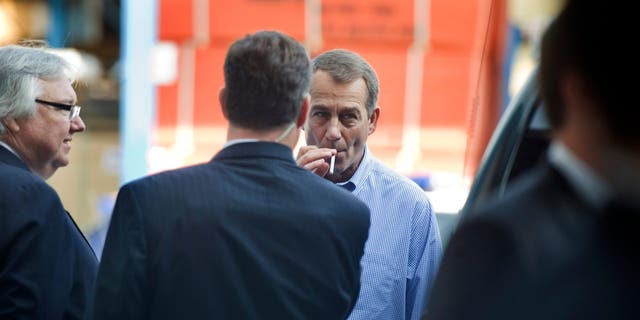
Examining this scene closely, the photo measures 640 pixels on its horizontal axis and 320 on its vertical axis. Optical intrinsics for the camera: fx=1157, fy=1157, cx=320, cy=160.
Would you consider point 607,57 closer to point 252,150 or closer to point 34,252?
point 252,150

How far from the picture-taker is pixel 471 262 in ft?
3.94

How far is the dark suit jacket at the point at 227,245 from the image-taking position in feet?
6.52

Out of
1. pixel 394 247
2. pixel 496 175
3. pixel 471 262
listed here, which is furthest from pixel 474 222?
pixel 394 247

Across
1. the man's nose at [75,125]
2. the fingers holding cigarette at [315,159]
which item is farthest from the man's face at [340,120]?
the man's nose at [75,125]

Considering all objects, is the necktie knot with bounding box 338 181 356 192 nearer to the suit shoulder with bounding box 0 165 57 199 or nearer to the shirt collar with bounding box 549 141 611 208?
the suit shoulder with bounding box 0 165 57 199

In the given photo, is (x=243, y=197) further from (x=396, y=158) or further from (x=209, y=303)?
(x=396, y=158)

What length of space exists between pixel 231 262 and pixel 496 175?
2.45 feet

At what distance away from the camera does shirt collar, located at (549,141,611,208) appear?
1189mm

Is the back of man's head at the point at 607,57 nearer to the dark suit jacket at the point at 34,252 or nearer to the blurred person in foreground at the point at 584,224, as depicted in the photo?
the blurred person in foreground at the point at 584,224

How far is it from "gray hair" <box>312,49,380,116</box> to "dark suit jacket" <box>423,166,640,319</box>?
175 cm

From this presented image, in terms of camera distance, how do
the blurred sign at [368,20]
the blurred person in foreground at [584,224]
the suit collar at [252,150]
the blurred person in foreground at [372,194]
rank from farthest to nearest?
the blurred sign at [368,20] < the blurred person in foreground at [372,194] < the suit collar at [252,150] < the blurred person in foreground at [584,224]

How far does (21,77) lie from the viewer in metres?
2.64

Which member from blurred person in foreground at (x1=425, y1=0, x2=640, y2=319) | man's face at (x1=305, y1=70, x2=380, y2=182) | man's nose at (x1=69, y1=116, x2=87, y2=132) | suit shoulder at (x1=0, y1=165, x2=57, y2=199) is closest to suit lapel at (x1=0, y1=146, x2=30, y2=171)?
suit shoulder at (x1=0, y1=165, x2=57, y2=199)

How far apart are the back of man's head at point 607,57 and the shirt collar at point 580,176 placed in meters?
0.05
